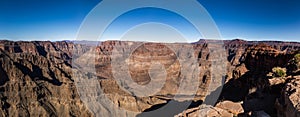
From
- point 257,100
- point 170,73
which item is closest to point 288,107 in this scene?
point 257,100

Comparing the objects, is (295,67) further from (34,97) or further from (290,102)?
(34,97)

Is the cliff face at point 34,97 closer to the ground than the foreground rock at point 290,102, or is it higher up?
closer to the ground

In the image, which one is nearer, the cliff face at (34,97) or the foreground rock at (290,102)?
the foreground rock at (290,102)

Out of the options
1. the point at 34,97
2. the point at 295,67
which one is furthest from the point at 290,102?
the point at 34,97

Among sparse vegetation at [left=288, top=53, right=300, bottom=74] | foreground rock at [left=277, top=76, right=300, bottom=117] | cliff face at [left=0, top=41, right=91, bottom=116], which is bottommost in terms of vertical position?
cliff face at [left=0, top=41, right=91, bottom=116]

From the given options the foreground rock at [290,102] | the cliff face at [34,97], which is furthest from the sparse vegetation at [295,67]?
the cliff face at [34,97]

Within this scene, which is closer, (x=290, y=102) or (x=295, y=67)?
(x=290, y=102)

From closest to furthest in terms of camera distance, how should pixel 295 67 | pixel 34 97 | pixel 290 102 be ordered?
pixel 290 102 < pixel 295 67 < pixel 34 97

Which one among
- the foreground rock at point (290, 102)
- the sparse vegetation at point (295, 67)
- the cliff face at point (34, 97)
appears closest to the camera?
the foreground rock at point (290, 102)

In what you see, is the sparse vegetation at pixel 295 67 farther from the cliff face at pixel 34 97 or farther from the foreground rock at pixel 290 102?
the cliff face at pixel 34 97

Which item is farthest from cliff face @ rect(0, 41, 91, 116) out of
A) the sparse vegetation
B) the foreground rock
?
the foreground rock

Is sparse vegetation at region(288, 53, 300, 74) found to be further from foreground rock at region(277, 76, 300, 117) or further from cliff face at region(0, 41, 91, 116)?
cliff face at region(0, 41, 91, 116)
